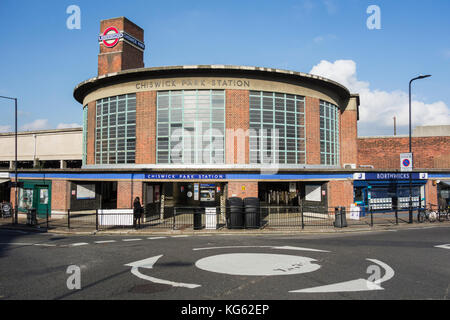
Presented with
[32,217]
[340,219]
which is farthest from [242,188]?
[32,217]

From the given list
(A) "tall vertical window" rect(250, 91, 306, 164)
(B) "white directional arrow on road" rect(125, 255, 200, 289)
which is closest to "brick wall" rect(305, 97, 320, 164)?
(A) "tall vertical window" rect(250, 91, 306, 164)

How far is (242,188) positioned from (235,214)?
13.0 ft

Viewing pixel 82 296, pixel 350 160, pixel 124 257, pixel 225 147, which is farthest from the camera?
pixel 350 160

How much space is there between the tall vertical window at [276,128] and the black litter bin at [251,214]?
5.54m

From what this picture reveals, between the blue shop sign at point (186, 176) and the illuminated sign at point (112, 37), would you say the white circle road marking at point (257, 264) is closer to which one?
the blue shop sign at point (186, 176)

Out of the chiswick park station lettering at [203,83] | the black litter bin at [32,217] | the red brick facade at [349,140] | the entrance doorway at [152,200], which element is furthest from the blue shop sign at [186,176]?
the red brick facade at [349,140]

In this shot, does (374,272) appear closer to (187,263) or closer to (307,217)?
(187,263)

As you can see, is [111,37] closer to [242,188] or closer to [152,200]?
[152,200]

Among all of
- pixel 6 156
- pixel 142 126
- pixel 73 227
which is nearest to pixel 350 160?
pixel 142 126

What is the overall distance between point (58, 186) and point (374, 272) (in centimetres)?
2355

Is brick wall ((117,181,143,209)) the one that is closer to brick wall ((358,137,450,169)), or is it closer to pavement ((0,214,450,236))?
pavement ((0,214,450,236))

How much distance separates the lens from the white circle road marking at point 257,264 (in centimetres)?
891

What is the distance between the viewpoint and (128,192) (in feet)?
72.4

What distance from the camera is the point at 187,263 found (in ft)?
32.6
